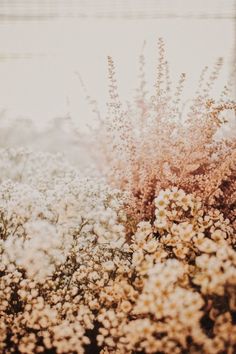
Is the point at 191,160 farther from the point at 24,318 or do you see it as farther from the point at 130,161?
the point at 24,318

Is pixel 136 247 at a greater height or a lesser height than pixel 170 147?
lesser

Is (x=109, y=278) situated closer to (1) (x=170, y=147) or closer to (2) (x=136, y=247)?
(2) (x=136, y=247)

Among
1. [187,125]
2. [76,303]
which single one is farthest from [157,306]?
[187,125]

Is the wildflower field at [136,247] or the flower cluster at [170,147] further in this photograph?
the flower cluster at [170,147]

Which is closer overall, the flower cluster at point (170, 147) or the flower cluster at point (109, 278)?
the flower cluster at point (109, 278)

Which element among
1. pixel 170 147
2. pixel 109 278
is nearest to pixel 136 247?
pixel 109 278

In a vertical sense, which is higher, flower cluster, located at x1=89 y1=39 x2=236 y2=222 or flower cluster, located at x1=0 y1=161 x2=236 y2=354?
flower cluster, located at x1=89 y1=39 x2=236 y2=222

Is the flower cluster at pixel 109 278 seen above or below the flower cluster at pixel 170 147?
below

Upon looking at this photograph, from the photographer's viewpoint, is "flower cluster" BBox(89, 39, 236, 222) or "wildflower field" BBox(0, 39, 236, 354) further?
"flower cluster" BBox(89, 39, 236, 222)
